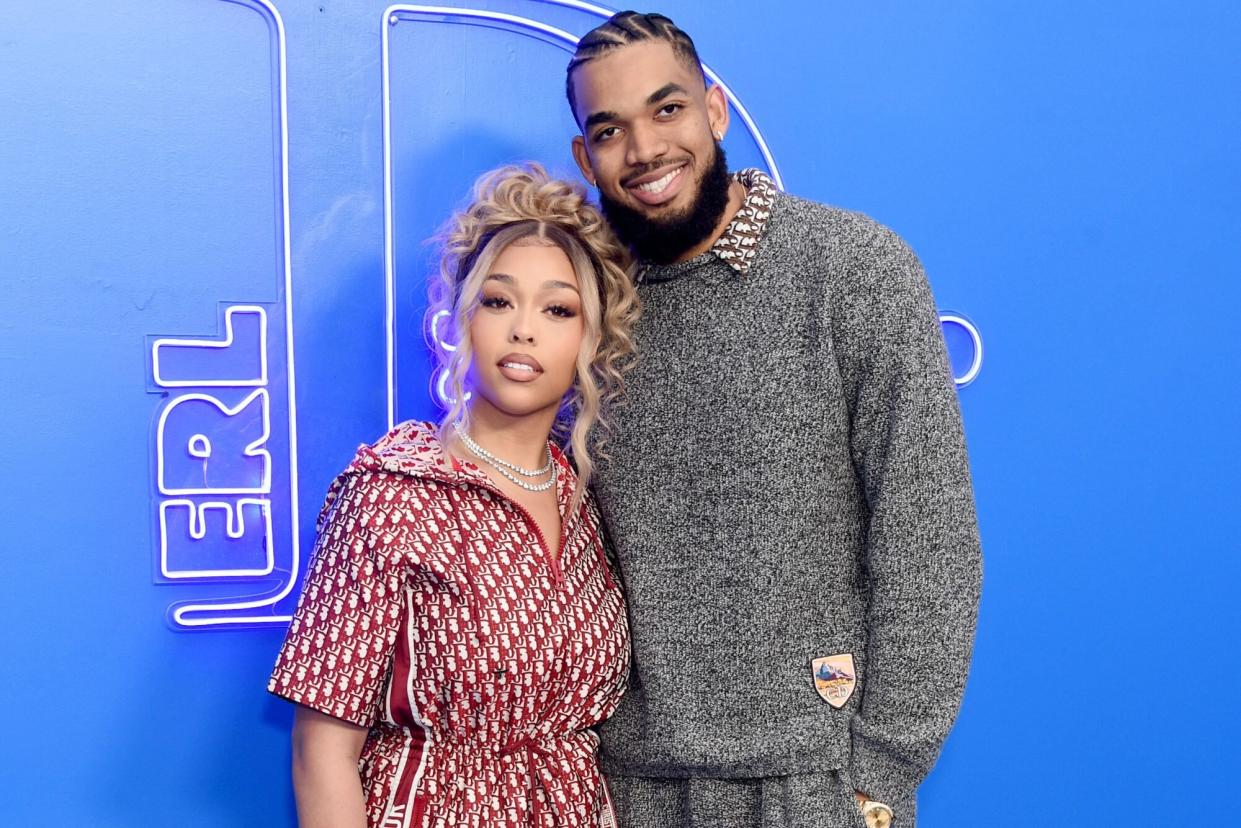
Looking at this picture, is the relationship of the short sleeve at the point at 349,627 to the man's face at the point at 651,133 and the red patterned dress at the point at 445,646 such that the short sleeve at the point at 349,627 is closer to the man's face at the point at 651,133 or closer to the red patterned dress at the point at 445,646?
the red patterned dress at the point at 445,646

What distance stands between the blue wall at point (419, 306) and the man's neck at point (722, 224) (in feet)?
1.13

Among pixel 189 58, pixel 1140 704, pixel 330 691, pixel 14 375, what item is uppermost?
pixel 189 58

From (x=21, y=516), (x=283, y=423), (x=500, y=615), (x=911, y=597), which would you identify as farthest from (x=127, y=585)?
(x=911, y=597)

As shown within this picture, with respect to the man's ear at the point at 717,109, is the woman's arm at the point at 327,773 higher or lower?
lower

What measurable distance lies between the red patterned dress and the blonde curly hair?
0.13 m

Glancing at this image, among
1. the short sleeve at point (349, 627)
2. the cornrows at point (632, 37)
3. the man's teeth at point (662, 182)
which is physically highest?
the cornrows at point (632, 37)

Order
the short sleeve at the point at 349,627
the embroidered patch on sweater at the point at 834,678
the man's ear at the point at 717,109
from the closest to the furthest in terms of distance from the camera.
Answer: the short sleeve at the point at 349,627, the embroidered patch on sweater at the point at 834,678, the man's ear at the point at 717,109

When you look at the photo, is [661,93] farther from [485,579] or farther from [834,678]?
[834,678]

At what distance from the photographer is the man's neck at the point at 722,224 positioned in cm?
160

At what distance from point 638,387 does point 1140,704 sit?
45.7 inches

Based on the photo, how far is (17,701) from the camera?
1.65 m

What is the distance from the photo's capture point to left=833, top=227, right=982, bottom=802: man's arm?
1.45 meters

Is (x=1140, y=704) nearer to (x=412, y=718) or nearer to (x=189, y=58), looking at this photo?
(x=412, y=718)

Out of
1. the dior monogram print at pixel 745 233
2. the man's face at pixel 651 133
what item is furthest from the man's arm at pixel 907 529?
the man's face at pixel 651 133
